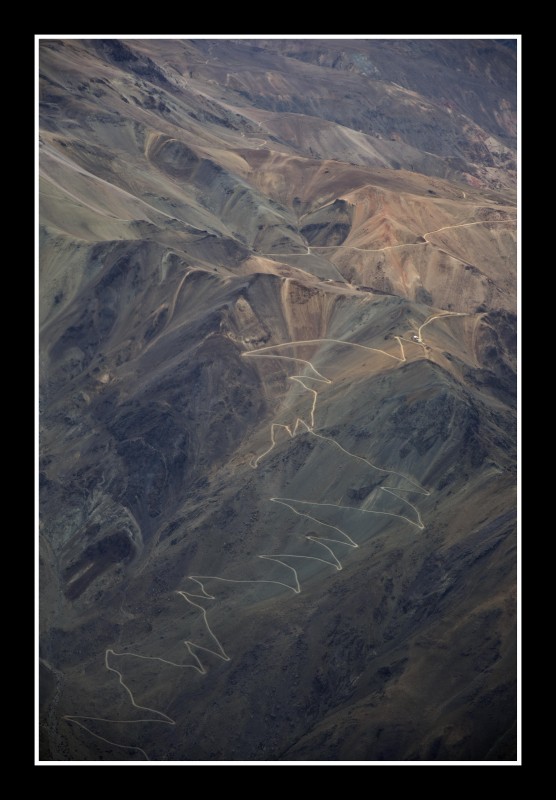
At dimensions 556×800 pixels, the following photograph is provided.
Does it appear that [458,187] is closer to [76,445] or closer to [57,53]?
[57,53]

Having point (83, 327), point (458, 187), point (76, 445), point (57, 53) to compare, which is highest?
point (57, 53)

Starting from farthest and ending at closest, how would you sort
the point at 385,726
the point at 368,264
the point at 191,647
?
the point at 368,264 < the point at 191,647 < the point at 385,726

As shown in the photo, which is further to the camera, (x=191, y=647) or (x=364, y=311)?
(x=364, y=311)

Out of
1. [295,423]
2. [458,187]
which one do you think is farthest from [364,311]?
[458,187]

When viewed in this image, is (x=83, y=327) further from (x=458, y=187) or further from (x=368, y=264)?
(x=458, y=187)

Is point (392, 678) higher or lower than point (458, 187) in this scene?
lower

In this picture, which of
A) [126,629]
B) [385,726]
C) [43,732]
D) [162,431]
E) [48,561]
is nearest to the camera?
[385,726]
